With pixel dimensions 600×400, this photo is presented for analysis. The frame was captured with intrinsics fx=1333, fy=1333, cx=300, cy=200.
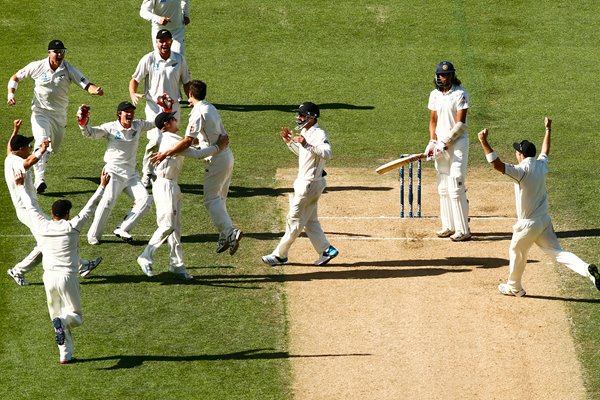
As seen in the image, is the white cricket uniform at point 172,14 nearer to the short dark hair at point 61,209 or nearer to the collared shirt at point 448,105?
the collared shirt at point 448,105

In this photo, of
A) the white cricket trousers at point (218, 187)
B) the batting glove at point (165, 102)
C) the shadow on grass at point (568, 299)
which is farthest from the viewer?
the batting glove at point (165, 102)

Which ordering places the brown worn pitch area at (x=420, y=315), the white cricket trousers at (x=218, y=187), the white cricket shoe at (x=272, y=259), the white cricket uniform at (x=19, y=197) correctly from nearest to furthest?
1. the brown worn pitch area at (x=420, y=315)
2. the white cricket uniform at (x=19, y=197)
3. the white cricket trousers at (x=218, y=187)
4. the white cricket shoe at (x=272, y=259)

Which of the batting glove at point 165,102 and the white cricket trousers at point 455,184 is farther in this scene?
the batting glove at point 165,102

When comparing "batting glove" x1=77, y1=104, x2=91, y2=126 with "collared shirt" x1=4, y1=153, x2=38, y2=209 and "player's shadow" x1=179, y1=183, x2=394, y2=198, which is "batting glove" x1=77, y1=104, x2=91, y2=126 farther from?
"player's shadow" x1=179, y1=183, x2=394, y2=198

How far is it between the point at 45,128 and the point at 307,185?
198 inches

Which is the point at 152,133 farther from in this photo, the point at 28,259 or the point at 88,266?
the point at 28,259

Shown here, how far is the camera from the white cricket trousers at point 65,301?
15.1 metres

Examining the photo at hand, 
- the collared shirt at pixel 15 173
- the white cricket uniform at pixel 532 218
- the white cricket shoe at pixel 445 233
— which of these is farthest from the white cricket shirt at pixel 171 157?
the white cricket uniform at pixel 532 218

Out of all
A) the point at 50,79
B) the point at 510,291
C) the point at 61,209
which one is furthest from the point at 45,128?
the point at 510,291

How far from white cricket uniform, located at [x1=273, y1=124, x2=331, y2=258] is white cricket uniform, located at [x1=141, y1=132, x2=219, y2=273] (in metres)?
1.27

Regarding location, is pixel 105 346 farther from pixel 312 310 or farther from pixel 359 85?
pixel 359 85

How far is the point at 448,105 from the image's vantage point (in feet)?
61.4

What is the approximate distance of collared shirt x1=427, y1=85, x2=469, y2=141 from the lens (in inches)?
735

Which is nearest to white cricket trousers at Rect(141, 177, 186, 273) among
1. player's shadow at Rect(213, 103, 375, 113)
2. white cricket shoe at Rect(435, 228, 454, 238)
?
white cricket shoe at Rect(435, 228, 454, 238)
